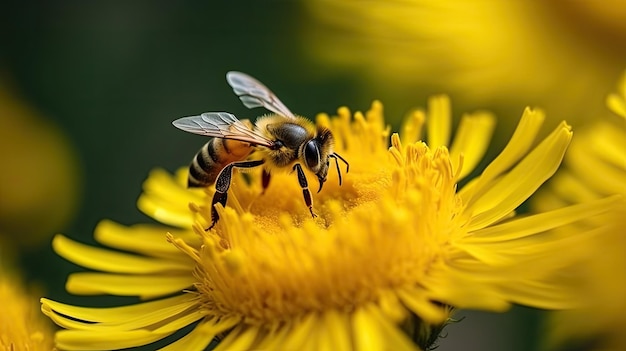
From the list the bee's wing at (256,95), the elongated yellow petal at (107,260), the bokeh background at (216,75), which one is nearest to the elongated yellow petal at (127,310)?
the elongated yellow petal at (107,260)

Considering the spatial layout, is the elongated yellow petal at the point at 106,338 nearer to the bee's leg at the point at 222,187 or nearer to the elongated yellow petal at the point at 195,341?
the elongated yellow petal at the point at 195,341

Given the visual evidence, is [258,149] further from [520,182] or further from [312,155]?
[520,182]

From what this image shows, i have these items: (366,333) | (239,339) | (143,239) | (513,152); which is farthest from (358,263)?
(143,239)

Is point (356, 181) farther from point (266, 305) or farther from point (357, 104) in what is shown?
point (357, 104)

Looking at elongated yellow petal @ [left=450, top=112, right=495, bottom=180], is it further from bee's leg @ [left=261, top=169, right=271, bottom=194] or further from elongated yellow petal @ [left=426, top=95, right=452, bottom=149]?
bee's leg @ [left=261, top=169, right=271, bottom=194]

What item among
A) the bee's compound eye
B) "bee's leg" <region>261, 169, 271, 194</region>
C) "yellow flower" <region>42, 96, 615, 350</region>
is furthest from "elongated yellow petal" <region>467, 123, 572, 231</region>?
"bee's leg" <region>261, 169, 271, 194</region>
